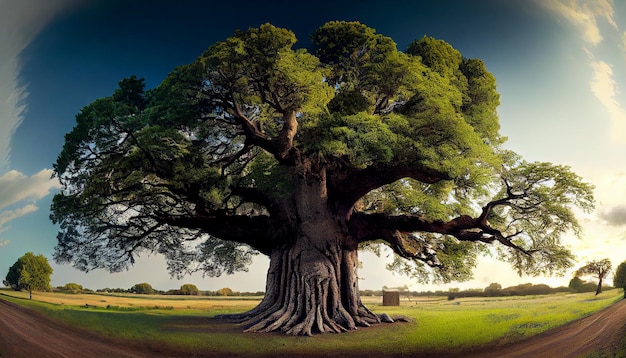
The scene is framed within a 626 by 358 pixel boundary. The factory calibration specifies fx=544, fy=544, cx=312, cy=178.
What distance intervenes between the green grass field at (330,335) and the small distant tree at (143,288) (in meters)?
0.27

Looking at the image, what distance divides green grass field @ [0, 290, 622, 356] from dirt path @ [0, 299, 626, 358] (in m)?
0.38

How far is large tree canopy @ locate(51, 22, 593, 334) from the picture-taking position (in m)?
13.3

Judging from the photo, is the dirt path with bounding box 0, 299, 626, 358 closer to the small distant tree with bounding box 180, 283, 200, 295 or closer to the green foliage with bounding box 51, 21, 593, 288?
the green foliage with bounding box 51, 21, 593, 288

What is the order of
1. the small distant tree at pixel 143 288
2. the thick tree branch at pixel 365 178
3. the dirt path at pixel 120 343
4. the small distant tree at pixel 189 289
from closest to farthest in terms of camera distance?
the dirt path at pixel 120 343, the thick tree branch at pixel 365 178, the small distant tree at pixel 143 288, the small distant tree at pixel 189 289

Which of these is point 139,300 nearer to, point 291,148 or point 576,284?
point 291,148

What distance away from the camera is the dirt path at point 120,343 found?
354 inches

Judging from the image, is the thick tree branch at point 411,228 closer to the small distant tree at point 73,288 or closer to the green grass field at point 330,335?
the green grass field at point 330,335

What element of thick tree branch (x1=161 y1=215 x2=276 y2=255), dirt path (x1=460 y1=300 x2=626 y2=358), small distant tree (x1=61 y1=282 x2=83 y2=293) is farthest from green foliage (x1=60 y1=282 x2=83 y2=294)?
dirt path (x1=460 y1=300 x2=626 y2=358)

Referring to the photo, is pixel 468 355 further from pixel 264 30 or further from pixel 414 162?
pixel 264 30

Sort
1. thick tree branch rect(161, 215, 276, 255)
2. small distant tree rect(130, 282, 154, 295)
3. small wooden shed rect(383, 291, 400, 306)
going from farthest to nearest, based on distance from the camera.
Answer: small wooden shed rect(383, 291, 400, 306), thick tree branch rect(161, 215, 276, 255), small distant tree rect(130, 282, 154, 295)

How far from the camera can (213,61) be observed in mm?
12781

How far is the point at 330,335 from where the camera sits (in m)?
12.9

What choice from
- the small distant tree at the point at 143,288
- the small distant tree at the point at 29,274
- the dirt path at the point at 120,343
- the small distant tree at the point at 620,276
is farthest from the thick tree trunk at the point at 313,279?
the small distant tree at the point at 620,276

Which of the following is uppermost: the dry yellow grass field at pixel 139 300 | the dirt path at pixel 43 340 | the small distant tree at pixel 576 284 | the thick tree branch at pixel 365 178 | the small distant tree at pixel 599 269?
the thick tree branch at pixel 365 178
